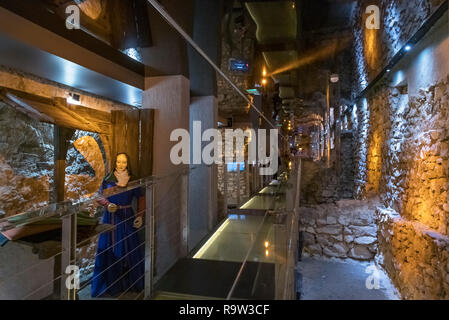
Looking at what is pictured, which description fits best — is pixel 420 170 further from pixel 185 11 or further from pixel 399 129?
pixel 185 11

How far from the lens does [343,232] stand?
587cm

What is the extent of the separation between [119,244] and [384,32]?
21.6 feet

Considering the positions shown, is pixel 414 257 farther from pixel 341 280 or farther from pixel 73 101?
pixel 73 101

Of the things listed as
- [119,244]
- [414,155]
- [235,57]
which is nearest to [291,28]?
[235,57]

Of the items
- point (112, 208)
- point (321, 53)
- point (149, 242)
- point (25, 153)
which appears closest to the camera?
point (149, 242)

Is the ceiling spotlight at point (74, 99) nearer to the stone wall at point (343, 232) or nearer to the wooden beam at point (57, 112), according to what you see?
the wooden beam at point (57, 112)

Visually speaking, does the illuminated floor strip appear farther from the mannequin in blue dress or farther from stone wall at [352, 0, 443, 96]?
stone wall at [352, 0, 443, 96]

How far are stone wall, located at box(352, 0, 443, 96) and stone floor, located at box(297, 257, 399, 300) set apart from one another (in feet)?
13.9

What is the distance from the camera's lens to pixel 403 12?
450 centimetres

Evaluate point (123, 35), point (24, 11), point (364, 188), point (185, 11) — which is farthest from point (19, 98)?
point (364, 188)

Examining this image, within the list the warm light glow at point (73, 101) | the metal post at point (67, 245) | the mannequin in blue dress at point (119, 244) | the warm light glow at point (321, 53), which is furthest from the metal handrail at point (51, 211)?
the warm light glow at point (321, 53)

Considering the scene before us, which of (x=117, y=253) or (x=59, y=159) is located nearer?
(x=117, y=253)

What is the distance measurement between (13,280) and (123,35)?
3344 millimetres

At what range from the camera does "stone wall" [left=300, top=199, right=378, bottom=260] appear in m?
5.73
